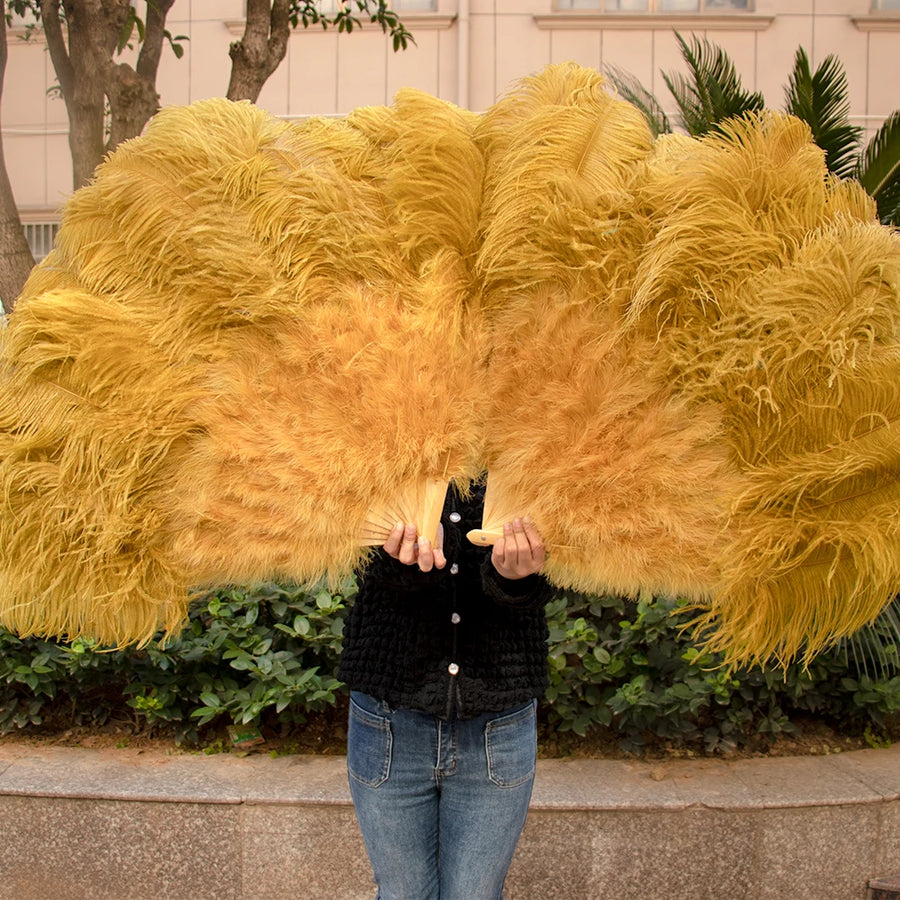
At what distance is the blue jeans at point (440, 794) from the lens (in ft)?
6.75

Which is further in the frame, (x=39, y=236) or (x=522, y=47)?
(x=39, y=236)

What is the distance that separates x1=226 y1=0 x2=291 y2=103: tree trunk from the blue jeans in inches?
119

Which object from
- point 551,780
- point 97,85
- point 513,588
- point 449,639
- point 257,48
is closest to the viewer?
point 513,588

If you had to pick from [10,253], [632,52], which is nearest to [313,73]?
[632,52]

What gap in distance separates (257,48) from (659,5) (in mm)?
5767

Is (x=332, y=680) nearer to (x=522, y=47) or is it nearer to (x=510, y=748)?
(x=510, y=748)

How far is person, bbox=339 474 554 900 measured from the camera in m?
2.04

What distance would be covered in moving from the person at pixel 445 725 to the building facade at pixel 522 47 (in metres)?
7.04

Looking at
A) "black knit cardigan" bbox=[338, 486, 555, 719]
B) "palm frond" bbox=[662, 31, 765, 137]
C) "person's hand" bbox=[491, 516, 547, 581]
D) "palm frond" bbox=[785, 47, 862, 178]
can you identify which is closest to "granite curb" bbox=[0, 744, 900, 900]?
"black knit cardigan" bbox=[338, 486, 555, 719]

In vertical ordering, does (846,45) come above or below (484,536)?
above

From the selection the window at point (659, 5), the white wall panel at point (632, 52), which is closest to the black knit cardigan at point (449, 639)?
the white wall panel at point (632, 52)

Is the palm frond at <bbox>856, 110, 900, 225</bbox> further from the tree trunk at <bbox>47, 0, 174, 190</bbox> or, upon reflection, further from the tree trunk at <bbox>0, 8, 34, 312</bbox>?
the tree trunk at <bbox>0, 8, 34, 312</bbox>

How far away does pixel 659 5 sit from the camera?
28.1 ft

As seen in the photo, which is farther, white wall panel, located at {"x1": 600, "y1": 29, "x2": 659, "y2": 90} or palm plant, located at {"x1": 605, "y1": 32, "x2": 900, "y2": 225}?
white wall panel, located at {"x1": 600, "y1": 29, "x2": 659, "y2": 90}
